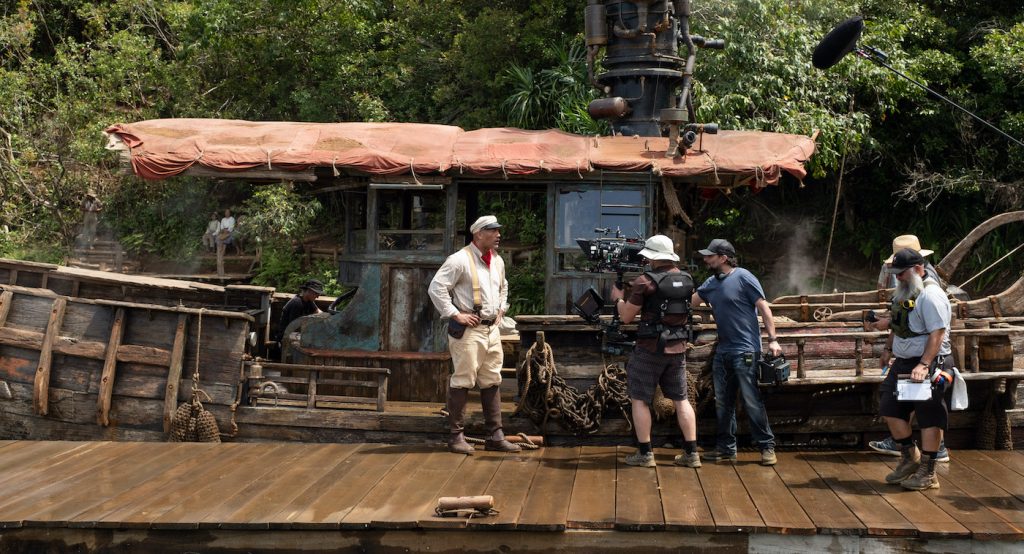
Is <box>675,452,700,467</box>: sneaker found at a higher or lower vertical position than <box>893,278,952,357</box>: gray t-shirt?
lower

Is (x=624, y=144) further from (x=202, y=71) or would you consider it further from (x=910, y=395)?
(x=202, y=71)

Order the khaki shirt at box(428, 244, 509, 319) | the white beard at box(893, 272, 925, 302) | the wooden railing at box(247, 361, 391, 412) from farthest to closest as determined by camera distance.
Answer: the wooden railing at box(247, 361, 391, 412)
the khaki shirt at box(428, 244, 509, 319)
the white beard at box(893, 272, 925, 302)

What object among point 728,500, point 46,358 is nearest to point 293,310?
point 46,358

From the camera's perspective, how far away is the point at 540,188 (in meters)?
9.27

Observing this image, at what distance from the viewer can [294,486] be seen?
22.5 feet

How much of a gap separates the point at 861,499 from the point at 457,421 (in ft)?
9.76

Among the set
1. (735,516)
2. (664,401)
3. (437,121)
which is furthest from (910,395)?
(437,121)

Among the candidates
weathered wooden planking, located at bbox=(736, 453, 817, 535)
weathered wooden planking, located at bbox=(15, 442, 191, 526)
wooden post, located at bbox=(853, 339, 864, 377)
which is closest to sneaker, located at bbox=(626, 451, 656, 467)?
weathered wooden planking, located at bbox=(736, 453, 817, 535)

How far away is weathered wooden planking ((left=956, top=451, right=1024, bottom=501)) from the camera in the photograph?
6758mm

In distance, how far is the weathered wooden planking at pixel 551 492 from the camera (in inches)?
238

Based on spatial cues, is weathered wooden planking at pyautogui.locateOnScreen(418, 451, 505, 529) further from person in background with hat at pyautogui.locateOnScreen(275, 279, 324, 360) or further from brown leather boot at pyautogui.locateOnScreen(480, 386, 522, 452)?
person in background with hat at pyautogui.locateOnScreen(275, 279, 324, 360)

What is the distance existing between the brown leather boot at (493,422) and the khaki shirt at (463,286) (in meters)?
0.62

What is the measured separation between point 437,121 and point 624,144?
43.7 ft

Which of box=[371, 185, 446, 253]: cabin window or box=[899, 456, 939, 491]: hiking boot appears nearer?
box=[899, 456, 939, 491]: hiking boot
